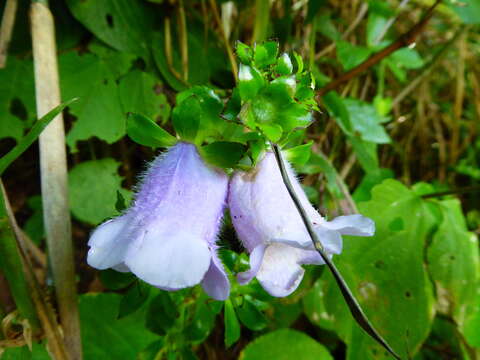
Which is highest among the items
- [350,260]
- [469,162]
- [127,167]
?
[127,167]

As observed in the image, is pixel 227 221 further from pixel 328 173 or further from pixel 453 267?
pixel 453 267

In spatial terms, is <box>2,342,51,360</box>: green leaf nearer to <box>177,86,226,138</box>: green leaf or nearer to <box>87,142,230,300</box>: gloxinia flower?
<box>87,142,230,300</box>: gloxinia flower

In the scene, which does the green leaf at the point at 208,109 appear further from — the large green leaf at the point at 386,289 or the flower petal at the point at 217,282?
the large green leaf at the point at 386,289

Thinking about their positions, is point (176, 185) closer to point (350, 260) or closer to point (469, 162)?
point (350, 260)

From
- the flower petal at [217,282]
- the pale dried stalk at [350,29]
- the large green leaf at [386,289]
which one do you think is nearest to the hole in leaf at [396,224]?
the large green leaf at [386,289]

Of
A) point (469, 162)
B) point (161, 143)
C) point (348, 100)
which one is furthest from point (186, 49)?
point (469, 162)

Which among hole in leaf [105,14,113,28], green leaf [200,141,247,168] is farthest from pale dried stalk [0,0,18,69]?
green leaf [200,141,247,168]
